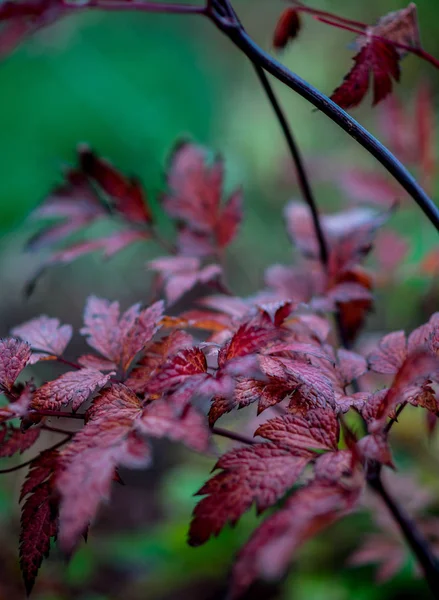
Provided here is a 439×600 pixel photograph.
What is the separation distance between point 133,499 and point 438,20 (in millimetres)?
2588

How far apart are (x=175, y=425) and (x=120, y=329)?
0.22 m

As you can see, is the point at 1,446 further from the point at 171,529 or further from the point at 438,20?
the point at 438,20

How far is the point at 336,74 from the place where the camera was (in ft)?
10.6

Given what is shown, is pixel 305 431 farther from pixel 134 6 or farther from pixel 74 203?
pixel 74 203

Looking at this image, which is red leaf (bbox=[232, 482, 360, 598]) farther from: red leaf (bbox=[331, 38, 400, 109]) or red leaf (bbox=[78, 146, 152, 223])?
red leaf (bbox=[78, 146, 152, 223])

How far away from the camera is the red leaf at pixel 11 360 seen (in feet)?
1.64

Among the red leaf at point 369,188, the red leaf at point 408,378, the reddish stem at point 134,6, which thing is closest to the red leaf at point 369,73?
the reddish stem at point 134,6

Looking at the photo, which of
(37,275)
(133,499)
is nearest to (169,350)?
(37,275)

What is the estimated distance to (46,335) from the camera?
600 mm

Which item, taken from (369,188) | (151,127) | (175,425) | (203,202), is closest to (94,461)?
(175,425)

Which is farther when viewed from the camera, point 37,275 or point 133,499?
point 133,499

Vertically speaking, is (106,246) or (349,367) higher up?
(106,246)

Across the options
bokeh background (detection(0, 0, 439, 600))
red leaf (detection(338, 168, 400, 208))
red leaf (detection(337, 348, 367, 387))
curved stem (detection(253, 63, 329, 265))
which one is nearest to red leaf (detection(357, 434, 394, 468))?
red leaf (detection(337, 348, 367, 387))

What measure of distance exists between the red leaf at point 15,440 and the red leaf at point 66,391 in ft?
0.10
